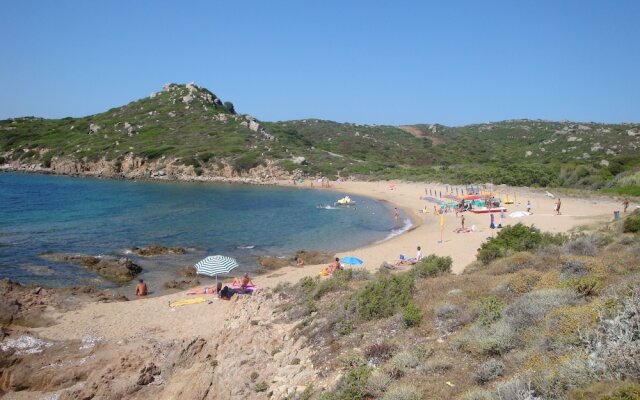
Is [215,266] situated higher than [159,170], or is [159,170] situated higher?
[159,170]

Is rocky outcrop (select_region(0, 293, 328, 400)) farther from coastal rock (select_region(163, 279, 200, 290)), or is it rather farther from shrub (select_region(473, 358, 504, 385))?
coastal rock (select_region(163, 279, 200, 290))

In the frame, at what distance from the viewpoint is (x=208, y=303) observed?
16984mm

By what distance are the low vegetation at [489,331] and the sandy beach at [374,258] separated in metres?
4.25

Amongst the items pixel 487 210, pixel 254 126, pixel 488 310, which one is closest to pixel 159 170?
pixel 254 126

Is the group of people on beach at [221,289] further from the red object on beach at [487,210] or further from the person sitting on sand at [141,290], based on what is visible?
the red object on beach at [487,210]

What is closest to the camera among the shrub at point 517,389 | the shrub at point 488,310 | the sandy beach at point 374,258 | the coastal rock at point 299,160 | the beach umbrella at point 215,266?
the shrub at point 517,389

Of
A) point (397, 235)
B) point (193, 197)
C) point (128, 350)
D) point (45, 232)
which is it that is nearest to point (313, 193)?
point (193, 197)

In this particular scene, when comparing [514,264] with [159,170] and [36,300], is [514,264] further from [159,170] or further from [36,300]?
[159,170]

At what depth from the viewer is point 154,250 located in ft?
86.0

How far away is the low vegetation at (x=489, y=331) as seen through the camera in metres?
5.51

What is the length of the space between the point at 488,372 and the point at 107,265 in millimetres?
20499

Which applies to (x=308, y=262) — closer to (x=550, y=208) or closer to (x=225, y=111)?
(x=550, y=208)

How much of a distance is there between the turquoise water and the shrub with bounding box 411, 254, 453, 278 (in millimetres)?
11669

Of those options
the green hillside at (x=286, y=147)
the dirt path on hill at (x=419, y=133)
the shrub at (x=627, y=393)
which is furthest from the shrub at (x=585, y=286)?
the dirt path on hill at (x=419, y=133)
